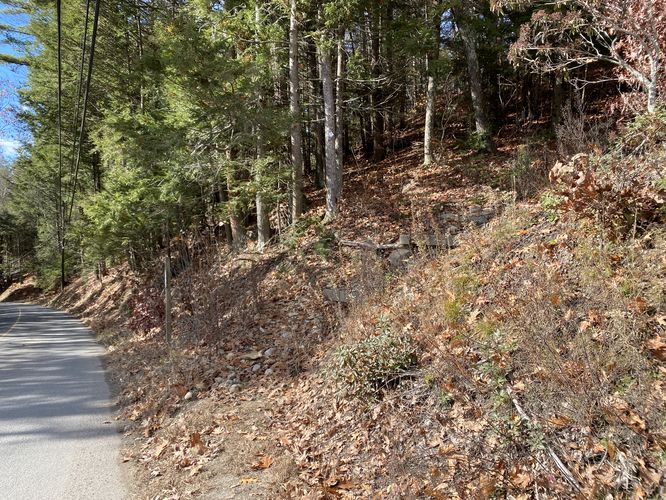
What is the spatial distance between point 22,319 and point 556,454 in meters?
20.9

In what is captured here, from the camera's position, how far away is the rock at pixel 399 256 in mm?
7856

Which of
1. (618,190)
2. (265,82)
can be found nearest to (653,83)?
(618,190)

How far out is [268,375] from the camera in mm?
6418

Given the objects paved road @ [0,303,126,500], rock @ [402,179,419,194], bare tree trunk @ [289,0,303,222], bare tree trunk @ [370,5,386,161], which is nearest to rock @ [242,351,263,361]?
paved road @ [0,303,126,500]

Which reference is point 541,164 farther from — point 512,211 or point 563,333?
point 563,333

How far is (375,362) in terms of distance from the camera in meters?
4.59

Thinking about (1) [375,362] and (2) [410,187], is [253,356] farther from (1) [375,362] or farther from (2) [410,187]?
(2) [410,187]

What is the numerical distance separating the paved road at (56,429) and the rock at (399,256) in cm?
511

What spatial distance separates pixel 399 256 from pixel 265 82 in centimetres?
613

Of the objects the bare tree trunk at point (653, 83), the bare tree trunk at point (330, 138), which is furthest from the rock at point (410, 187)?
the bare tree trunk at point (653, 83)

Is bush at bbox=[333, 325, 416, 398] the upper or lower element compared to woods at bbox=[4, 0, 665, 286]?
lower

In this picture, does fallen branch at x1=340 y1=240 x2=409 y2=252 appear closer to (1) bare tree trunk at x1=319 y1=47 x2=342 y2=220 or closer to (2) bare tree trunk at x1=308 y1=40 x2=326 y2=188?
(1) bare tree trunk at x1=319 y1=47 x2=342 y2=220

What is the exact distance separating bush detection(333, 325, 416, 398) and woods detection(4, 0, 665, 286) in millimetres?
4911

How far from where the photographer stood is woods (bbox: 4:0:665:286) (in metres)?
8.52
